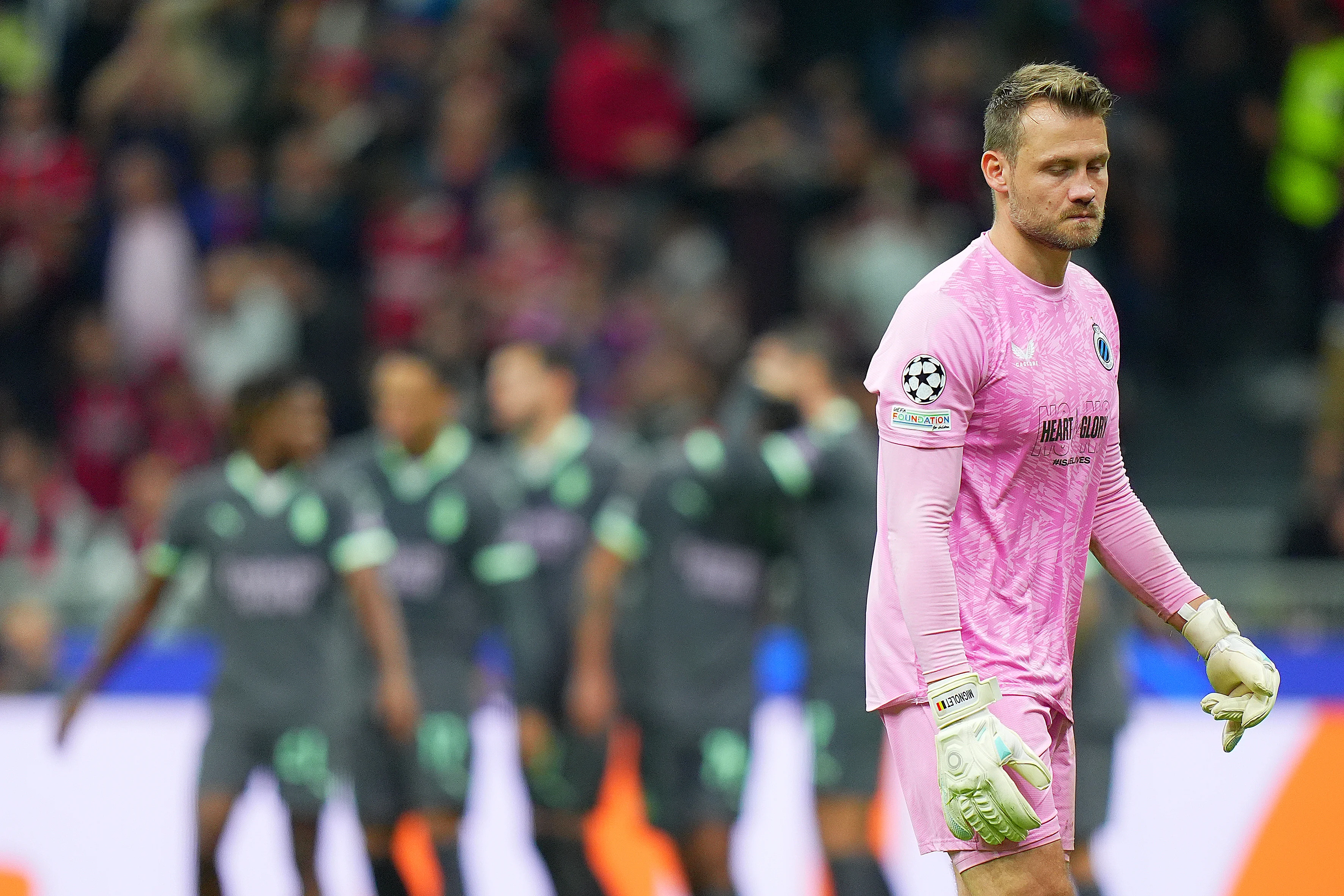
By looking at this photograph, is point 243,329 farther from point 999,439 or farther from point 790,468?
point 999,439

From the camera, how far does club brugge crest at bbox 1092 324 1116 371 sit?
13.7ft

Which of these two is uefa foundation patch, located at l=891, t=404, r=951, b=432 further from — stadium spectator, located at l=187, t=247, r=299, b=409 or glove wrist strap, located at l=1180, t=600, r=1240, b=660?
stadium spectator, located at l=187, t=247, r=299, b=409

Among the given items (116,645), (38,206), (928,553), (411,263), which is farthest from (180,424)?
(928,553)

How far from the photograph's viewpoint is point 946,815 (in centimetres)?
387

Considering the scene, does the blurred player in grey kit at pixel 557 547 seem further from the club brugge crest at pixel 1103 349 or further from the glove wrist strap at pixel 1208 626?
the club brugge crest at pixel 1103 349

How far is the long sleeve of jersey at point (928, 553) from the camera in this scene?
3.88 m

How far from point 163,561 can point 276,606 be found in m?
0.51

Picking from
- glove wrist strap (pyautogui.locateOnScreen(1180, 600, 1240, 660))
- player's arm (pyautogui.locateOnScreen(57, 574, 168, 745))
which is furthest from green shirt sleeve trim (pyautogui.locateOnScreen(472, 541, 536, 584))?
glove wrist strap (pyautogui.locateOnScreen(1180, 600, 1240, 660))

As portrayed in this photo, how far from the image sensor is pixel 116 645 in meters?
7.72

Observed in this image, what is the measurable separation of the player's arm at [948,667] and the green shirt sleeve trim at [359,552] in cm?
420

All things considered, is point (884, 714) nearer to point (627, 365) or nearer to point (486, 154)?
point (627, 365)

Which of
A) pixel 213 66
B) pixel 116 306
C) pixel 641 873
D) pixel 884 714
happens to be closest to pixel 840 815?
pixel 641 873

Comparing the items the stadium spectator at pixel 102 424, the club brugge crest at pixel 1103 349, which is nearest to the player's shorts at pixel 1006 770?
the club brugge crest at pixel 1103 349

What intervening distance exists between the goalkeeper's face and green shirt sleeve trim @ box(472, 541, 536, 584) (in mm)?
4655
